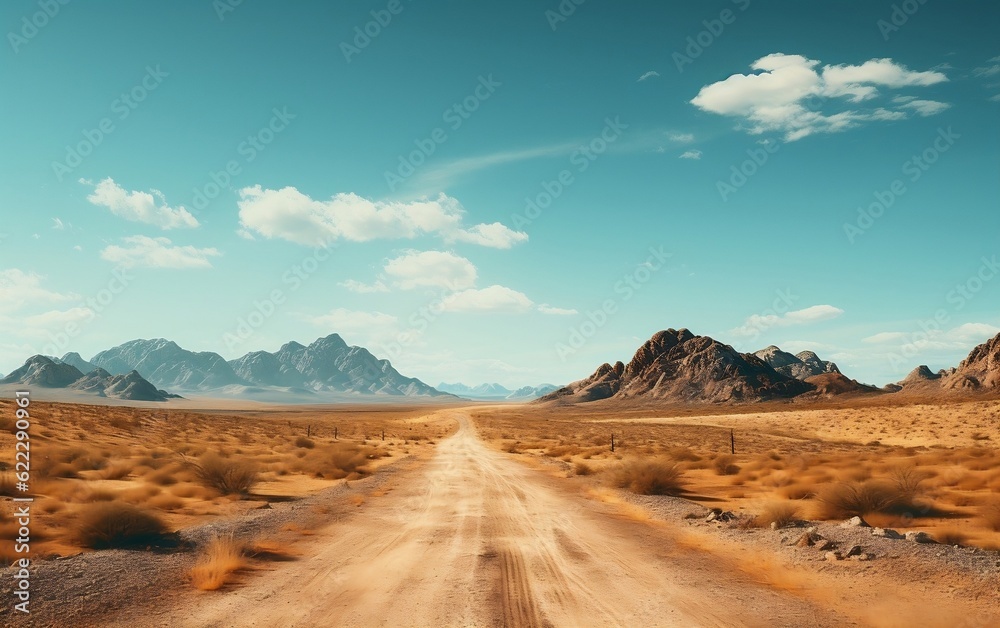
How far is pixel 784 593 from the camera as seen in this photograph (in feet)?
27.7

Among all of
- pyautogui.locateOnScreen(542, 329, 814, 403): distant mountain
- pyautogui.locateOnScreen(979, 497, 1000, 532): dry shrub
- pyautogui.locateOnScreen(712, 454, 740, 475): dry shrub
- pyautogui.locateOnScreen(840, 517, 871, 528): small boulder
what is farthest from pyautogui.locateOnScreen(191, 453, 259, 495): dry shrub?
pyautogui.locateOnScreen(542, 329, 814, 403): distant mountain

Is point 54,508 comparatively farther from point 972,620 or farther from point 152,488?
point 972,620

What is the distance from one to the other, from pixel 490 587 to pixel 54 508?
12498 mm

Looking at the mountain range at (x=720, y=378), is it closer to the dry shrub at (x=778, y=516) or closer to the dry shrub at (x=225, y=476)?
the dry shrub at (x=778, y=516)

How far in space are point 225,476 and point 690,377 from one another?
148198mm

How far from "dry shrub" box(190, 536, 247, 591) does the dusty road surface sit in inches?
12.9

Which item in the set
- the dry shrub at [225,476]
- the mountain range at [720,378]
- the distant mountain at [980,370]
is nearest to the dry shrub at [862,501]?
the dry shrub at [225,476]

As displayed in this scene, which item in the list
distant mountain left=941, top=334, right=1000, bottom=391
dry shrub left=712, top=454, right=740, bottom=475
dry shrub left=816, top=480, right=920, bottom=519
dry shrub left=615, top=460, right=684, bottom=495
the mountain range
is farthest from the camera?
the mountain range

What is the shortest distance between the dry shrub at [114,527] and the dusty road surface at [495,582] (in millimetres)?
3059

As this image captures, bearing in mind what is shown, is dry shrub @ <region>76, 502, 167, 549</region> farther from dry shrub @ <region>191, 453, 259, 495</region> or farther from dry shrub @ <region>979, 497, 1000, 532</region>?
dry shrub @ <region>979, 497, 1000, 532</region>

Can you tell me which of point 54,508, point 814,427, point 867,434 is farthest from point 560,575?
point 814,427

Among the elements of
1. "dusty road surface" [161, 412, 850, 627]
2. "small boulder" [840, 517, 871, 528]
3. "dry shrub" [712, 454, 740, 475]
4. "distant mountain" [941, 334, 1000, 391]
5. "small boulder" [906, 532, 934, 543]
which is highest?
"distant mountain" [941, 334, 1000, 391]

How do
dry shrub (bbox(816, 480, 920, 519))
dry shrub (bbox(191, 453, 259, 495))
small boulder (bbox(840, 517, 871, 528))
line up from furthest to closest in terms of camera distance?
dry shrub (bbox(191, 453, 259, 495)) < dry shrub (bbox(816, 480, 920, 519)) < small boulder (bbox(840, 517, 871, 528))

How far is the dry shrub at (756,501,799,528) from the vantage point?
41.4ft
